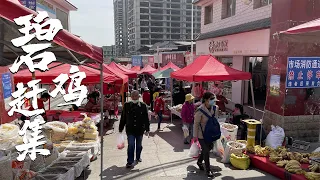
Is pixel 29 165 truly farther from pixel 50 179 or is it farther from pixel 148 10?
pixel 148 10

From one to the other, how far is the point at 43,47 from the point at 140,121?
3.21m

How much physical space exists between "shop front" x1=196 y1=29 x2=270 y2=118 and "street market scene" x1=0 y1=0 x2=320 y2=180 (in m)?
0.08

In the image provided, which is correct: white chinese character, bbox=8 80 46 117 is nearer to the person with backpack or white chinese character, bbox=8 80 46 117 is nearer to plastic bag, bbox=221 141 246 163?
the person with backpack

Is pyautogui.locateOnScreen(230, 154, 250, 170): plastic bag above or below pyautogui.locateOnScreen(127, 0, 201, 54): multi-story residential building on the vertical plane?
below

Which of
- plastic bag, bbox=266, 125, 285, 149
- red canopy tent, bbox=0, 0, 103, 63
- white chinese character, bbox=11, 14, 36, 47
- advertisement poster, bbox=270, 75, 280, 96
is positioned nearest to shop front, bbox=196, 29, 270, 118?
advertisement poster, bbox=270, 75, 280, 96

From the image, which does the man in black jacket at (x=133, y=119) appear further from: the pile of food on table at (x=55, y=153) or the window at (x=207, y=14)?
the window at (x=207, y=14)

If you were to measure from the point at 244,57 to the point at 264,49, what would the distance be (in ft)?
8.05

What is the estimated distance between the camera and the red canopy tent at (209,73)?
8656mm

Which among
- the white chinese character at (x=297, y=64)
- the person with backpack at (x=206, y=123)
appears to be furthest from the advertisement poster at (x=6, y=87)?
the white chinese character at (x=297, y=64)

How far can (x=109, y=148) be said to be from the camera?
25.9 ft

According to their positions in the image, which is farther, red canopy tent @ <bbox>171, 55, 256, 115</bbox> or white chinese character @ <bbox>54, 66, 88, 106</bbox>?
red canopy tent @ <bbox>171, 55, 256, 115</bbox>

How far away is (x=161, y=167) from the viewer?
20.9 feet

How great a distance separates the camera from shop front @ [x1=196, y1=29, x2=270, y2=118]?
10.9 meters

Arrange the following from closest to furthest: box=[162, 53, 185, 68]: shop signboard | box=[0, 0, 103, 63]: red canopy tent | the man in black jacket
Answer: box=[0, 0, 103, 63]: red canopy tent
the man in black jacket
box=[162, 53, 185, 68]: shop signboard
